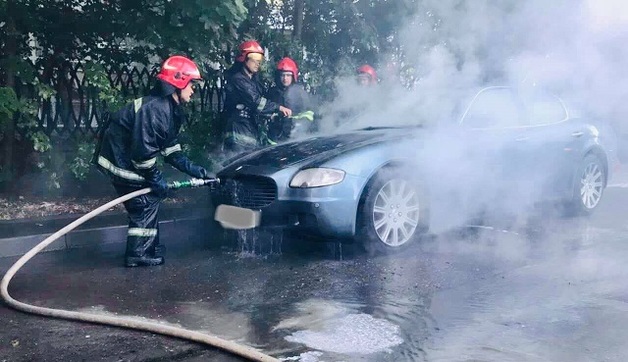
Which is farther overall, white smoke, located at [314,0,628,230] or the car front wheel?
the car front wheel

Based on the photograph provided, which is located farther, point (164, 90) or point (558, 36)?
point (558, 36)

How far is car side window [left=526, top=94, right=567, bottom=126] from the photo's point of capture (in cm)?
797

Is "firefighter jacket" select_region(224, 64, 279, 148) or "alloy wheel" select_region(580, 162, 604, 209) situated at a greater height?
"firefighter jacket" select_region(224, 64, 279, 148)

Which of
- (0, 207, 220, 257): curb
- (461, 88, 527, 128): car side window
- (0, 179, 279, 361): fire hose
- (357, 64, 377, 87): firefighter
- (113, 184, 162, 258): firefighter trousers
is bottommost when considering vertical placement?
(0, 179, 279, 361): fire hose

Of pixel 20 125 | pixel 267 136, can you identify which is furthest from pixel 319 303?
pixel 20 125

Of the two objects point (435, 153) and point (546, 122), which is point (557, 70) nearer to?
point (546, 122)

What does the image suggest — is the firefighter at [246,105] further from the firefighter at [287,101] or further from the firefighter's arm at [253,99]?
the firefighter at [287,101]

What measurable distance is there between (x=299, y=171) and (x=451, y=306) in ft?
5.99

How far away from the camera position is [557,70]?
29.5ft

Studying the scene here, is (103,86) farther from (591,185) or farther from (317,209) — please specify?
(591,185)

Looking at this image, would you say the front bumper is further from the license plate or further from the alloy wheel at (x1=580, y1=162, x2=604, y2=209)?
the alloy wheel at (x1=580, y1=162, x2=604, y2=209)

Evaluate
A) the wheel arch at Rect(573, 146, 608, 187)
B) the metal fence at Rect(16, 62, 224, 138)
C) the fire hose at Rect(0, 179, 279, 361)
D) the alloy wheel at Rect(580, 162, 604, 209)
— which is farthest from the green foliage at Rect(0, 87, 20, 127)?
the alloy wheel at Rect(580, 162, 604, 209)

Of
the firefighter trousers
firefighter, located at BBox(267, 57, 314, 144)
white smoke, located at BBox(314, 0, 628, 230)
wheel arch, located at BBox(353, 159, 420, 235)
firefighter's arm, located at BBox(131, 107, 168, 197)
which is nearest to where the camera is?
firefighter's arm, located at BBox(131, 107, 168, 197)

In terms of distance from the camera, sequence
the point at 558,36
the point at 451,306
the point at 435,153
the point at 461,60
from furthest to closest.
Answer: the point at 558,36 < the point at 461,60 < the point at 435,153 < the point at 451,306
